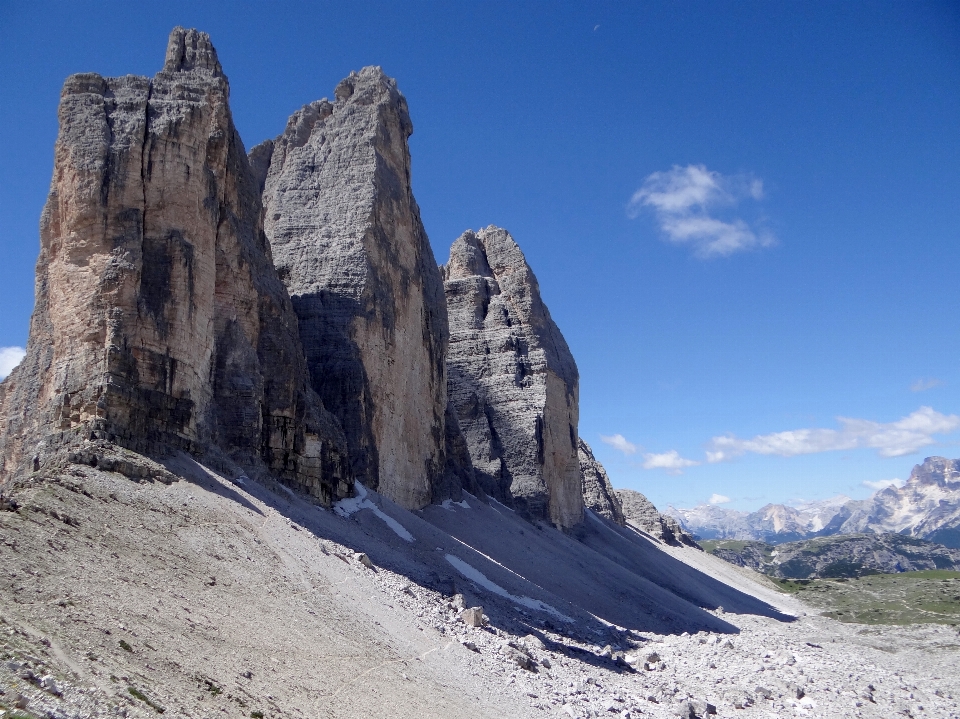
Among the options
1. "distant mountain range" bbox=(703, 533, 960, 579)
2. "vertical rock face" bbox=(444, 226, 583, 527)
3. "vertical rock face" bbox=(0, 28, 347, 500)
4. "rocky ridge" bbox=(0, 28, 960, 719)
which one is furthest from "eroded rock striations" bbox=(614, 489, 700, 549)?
"distant mountain range" bbox=(703, 533, 960, 579)

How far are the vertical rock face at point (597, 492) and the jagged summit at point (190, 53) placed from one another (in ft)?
151

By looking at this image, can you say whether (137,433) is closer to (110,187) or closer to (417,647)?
(110,187)

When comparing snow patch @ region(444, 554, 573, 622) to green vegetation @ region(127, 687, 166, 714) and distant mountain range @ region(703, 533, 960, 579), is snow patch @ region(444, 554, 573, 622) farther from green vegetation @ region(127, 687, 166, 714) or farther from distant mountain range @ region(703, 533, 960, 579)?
distant mountain range @ region(703, 533, 960, 579)

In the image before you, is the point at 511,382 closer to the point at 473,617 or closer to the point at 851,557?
the point at 473,617

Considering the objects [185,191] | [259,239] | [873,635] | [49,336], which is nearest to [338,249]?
[259,239]

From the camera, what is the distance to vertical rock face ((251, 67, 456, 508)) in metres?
37.6

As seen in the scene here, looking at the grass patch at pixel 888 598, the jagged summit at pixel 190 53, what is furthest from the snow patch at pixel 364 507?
the grass patch at pixel 888 598

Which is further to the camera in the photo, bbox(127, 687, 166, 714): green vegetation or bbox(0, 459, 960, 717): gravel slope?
bbox(0, 459, 960, 717): gravel slope

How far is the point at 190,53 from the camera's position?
30.6 m

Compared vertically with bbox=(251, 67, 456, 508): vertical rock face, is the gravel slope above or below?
below

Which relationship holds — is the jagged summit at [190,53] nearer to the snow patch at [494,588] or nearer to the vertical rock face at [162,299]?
the vertical rock face at [162,299]

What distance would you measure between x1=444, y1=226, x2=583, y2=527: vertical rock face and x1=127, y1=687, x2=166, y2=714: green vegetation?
40223 millimetres

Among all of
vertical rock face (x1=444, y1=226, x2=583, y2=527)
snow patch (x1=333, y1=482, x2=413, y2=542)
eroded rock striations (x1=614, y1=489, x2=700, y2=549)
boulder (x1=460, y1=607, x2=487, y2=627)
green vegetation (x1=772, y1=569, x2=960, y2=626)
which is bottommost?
green vegetation (x1=772, y1=569, x2=960, y2=626)

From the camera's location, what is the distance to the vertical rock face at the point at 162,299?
24266mm
